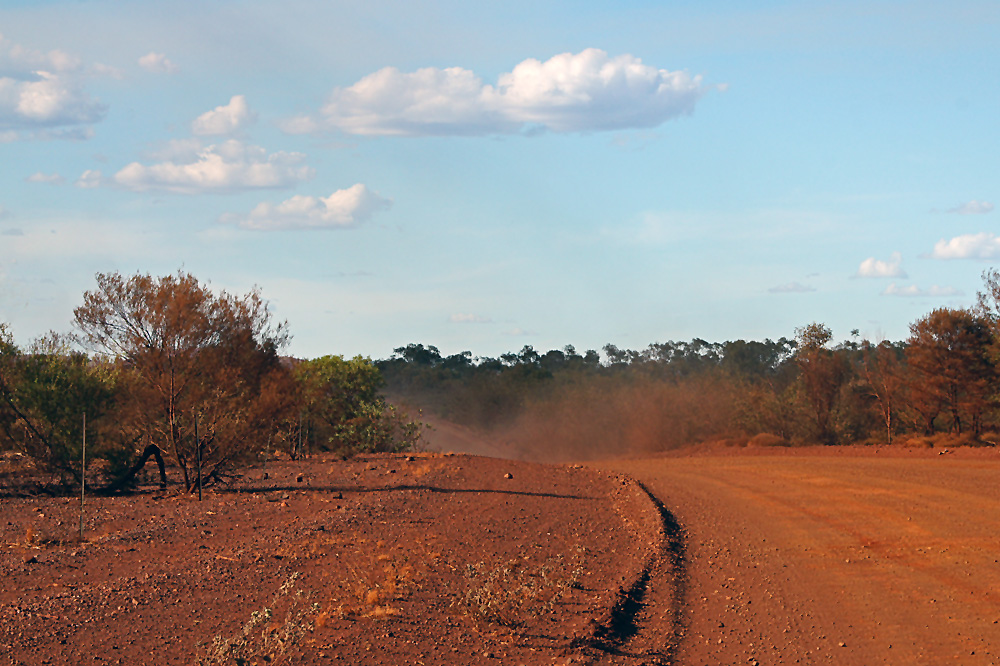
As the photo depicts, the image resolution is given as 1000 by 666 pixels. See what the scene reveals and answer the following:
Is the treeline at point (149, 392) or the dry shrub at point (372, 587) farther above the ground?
the treeline at point (149, 392)

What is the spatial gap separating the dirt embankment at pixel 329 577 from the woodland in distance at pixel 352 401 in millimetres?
1632

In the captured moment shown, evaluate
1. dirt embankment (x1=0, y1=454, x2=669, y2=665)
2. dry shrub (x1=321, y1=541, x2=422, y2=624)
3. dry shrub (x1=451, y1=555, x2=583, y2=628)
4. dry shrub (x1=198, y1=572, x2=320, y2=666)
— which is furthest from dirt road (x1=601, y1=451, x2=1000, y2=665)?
dry shrub (x1=198, y1=572, x2=320, y2=666)

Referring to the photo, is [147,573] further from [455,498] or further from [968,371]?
[968,371]

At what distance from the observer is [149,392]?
1883cm

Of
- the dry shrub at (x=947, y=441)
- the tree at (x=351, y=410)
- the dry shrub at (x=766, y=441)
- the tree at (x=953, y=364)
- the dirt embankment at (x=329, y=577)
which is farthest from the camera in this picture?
the dry shrub at (x=766, y=441)

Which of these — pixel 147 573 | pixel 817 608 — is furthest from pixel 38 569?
pixel 817 608

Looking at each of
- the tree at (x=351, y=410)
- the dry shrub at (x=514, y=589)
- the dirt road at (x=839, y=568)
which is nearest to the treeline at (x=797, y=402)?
the tree at (x=351, y=410)

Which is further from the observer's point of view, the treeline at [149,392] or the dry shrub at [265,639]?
the treeline at [149,392]

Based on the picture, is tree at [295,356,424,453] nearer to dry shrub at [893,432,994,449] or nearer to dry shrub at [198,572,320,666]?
dry shrub at [893,432,994,449]

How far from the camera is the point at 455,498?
1766 centimetres

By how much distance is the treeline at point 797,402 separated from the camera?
3362 centimetres

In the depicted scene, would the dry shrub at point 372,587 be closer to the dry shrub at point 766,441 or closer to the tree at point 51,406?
the tree at point 51,406

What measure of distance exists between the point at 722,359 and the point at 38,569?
73231 mm

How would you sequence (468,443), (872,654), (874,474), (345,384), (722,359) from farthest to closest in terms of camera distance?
1. (722,359)
2. (468,443)
3. (345,384)
4. (874,474)
5. (872,654)
